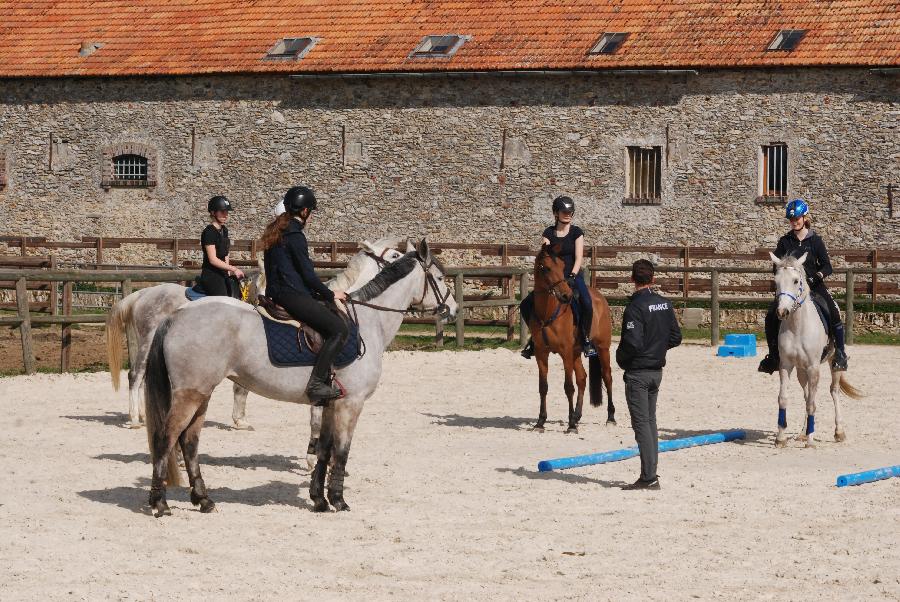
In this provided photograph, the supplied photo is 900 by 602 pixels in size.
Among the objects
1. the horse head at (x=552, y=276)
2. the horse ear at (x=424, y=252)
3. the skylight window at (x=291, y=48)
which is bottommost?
the horse head at (x=552, y=276)

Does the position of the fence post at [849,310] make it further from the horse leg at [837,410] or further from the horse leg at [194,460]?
the horse leg at [194,460]

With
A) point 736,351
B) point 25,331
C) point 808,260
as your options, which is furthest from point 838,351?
point 25,331

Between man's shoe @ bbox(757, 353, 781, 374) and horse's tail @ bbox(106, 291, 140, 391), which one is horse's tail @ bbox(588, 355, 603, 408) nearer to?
man's shoe @ bbox(757, 353, 781, 374)

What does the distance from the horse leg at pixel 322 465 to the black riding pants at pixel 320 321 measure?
1.23 feet

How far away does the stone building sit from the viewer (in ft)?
95.3

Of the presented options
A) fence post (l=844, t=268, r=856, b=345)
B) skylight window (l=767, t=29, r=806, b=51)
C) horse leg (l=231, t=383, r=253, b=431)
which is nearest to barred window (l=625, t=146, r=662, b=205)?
skylight window (l=767, t=29, r=806, b=51)

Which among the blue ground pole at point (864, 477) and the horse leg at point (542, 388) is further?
the horse leg at point (542, 388)

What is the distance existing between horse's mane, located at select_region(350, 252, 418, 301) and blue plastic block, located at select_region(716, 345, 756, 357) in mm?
10689

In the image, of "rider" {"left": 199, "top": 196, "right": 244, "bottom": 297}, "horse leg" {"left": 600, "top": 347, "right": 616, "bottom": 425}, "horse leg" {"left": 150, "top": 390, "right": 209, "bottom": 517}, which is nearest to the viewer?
"horse leg" {"left": 150, "top": 390, "right": 209, "bottom": 517}

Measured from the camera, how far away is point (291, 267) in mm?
8953

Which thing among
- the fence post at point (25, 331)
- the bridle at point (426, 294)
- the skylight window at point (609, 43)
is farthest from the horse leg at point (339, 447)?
the skylight window at point (609, 43)

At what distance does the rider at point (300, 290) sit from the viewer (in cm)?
891

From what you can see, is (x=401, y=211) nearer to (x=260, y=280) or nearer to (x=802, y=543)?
(x=260, y=280)

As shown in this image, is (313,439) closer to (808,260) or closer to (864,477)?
(864,477)
